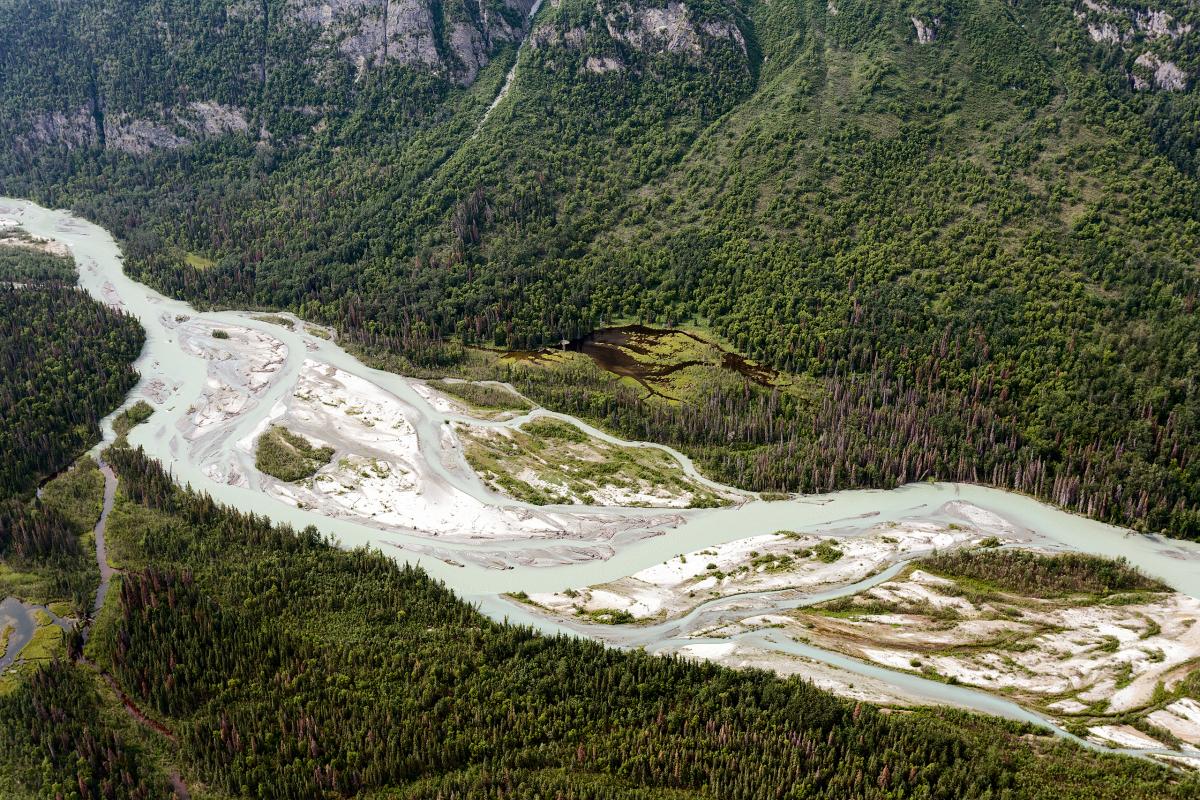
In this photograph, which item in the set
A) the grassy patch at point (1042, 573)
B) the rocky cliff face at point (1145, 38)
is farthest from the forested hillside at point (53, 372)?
the rocky cliff face at point (1145, 38)

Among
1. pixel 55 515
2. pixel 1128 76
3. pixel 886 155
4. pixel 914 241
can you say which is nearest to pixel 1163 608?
pixel 914 241

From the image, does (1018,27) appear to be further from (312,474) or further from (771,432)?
(312,474)

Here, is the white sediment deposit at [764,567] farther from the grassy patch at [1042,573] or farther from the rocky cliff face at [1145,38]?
the rocky cliff face at [1145,38]

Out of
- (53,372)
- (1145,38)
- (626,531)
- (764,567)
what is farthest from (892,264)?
(53,372)

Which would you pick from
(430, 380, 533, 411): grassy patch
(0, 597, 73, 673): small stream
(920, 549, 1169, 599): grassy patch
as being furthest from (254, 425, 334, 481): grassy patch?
(920, 549, 1169, 599): grassy patch

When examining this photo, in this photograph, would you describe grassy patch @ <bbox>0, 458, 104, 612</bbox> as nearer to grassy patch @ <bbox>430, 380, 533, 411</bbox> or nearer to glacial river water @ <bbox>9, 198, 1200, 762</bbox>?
glacial river water @ <bbox>9, 198, 1200, 762</bbox>

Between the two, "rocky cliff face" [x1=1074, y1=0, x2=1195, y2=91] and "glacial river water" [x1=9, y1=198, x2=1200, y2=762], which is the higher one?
"rocky cliff face" [x1=1074, y1=0, x2=1195, y2=91]

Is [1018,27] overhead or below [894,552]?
overhead
